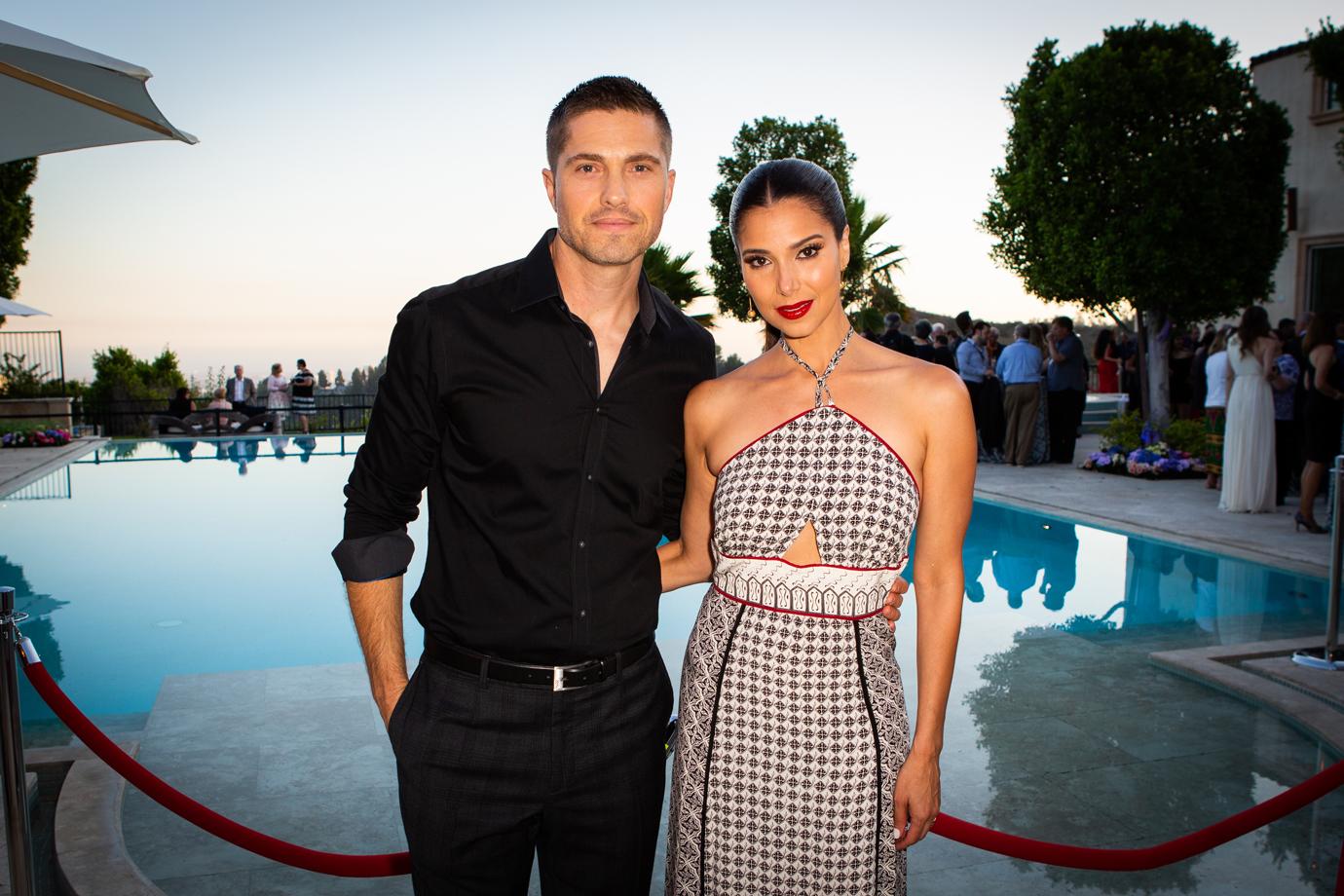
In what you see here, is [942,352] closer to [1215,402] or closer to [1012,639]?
[1215,402]

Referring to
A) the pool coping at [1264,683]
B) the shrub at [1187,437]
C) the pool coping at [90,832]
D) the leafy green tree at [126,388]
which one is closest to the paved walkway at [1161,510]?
the shrub at [1187,437]

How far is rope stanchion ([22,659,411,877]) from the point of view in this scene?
2.45 m

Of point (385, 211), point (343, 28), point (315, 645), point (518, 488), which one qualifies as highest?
point (343, 28)

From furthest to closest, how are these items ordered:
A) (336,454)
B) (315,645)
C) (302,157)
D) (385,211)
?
1. (385,211)
2. (302,157)
3. (336,454)
4. (315,645)

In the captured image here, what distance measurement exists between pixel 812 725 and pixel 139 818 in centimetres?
319

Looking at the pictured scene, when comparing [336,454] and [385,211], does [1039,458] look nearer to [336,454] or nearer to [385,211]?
[336,454]

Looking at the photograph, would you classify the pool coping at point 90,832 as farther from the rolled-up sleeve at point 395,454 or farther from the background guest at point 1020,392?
the background guest at point 1020,392

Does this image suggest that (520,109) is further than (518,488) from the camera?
Yes

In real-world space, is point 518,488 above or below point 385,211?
below

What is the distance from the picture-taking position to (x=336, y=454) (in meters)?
19.2

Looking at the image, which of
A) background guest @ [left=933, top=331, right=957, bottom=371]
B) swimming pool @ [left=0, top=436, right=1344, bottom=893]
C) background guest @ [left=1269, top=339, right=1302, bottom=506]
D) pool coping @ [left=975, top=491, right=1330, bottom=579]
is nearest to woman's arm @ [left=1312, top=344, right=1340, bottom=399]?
background guest @ [left=1269, top=339, right=1302, bottom=506]

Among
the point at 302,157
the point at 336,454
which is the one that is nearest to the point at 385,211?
the point at 302,157

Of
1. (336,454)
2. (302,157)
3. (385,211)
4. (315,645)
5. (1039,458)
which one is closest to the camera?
(315,645)

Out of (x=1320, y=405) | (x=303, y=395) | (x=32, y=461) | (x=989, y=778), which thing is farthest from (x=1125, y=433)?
(x=303, y=395)
